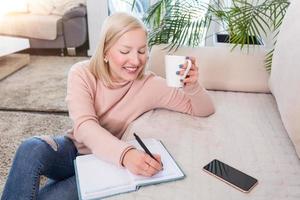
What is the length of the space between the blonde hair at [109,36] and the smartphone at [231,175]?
444 mm

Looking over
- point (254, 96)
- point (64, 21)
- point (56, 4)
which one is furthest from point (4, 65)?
point (254, 96)

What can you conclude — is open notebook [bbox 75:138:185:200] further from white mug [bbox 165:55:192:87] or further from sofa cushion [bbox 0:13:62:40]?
sofa cushion [bbox 0:13:62:40]

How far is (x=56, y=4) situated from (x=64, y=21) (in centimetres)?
44

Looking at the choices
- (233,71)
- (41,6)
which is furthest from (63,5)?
(233,71)

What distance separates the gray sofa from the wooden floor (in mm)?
392

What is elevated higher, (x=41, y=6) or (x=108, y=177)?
(x=41, y=6)

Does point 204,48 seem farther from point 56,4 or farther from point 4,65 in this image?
point 56,4

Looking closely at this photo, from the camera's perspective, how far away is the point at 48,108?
221 centimetres

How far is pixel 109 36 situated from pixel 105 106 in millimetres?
251

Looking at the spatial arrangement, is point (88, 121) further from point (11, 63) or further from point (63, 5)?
point (63, 5)

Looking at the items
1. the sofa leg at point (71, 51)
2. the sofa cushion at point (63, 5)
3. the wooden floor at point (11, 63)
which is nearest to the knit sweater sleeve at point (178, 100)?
the wooden floor at point (11, 63)

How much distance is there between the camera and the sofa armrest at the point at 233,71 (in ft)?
4.60

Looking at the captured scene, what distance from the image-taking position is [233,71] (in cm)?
142

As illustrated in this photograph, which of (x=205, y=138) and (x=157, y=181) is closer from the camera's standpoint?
(x=157, y=181)
